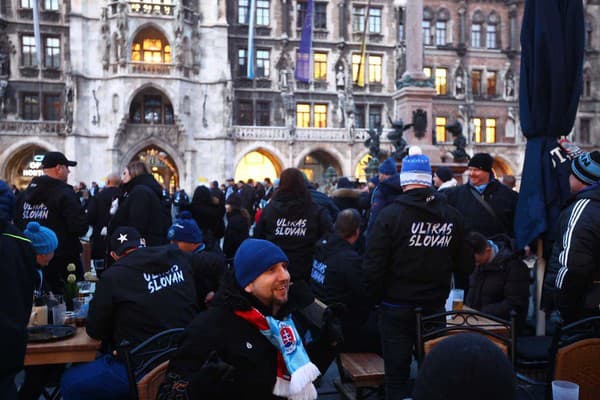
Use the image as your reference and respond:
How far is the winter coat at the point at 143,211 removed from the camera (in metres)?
6.96

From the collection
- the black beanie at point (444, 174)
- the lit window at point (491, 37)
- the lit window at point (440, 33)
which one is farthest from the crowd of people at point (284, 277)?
the lit window at point (491, 37)

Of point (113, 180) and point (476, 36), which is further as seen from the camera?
point (476, 36)

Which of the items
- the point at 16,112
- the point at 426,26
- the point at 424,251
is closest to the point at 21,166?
the point at 16,112

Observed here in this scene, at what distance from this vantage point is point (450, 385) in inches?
60.3

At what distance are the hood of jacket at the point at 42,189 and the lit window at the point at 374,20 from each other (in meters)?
32.3

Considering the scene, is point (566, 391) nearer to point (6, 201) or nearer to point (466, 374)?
point (466, 374)

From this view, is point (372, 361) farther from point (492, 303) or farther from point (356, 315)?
point (492, 303)

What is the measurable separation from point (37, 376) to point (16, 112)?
29.6m

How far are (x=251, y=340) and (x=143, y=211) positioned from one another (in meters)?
4.56

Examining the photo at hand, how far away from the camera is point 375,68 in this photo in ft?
119

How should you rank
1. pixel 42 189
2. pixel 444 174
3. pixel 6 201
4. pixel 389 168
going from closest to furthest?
1. pixel 6 201
2. pixel 42 189
3. pixel 389 168
4. pixel 444 174

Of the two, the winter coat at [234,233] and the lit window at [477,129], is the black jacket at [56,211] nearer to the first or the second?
the winter coat at [234,233]

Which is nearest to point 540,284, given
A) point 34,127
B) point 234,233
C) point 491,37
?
point 234,233

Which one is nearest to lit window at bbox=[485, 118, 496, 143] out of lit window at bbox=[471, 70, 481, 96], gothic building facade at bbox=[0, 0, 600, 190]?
gothic building facade at bbox=[0, 0, 600, 190]
